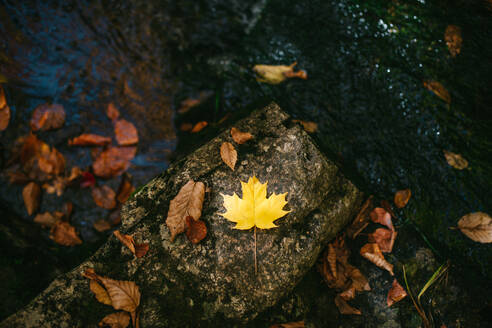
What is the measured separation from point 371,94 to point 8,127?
3521mm

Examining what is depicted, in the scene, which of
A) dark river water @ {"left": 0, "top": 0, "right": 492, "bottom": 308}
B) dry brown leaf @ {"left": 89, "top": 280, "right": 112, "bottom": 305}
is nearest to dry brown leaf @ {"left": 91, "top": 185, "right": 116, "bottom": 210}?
dark river water @ {"left": 0, "top": 0, "right": 492, "bottom": 308}

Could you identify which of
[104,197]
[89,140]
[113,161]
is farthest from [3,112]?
[104,197]

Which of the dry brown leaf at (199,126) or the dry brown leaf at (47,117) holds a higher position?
the dry brown leaf at (47,117)

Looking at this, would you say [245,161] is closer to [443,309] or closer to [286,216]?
[286,216]

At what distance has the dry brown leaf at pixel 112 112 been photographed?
2709 millimetres

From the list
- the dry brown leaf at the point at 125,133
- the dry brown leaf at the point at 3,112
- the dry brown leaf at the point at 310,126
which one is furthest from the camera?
the dry brown leaf at the point at 125,133

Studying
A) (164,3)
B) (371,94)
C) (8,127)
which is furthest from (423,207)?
(8,127)

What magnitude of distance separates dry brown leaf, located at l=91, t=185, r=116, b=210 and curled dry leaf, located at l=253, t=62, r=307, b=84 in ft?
6.38

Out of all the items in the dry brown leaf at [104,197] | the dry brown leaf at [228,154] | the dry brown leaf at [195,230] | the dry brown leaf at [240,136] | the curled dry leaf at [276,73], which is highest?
the curled dry leaf at [276,73]

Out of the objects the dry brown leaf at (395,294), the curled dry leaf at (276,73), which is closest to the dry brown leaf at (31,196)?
the curled dry leaf at (276,73)

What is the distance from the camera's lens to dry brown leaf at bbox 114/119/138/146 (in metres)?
2.67

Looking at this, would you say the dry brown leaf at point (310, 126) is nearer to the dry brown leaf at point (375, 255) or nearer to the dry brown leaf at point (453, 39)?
the dry brown leaf at point (375, 255)

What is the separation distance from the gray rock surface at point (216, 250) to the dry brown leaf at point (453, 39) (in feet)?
5.21

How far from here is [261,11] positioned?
2908mm
